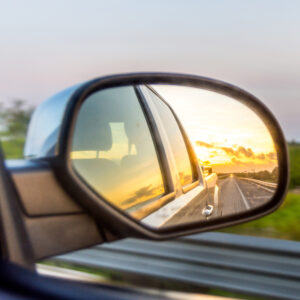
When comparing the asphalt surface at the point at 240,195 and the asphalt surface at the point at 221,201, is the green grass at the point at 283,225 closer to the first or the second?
the asphalt surface at the point at 240,195

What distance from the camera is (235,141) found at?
217 cm

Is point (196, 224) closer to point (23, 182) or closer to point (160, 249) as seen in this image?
point (23, 182)

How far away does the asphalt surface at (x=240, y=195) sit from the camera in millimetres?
1923

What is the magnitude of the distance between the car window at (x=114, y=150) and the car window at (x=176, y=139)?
0.21 m

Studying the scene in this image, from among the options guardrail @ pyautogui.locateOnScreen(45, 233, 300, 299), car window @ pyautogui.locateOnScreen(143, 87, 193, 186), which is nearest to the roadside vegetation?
guardrail @ pyautogui.locateOnScreen(45, 233, 300, 299)

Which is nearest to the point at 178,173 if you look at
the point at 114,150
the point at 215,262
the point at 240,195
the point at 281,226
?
the point at 240,195

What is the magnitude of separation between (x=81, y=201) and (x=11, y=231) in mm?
232

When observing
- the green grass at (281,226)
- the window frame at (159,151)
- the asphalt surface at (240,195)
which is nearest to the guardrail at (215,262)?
the green grass at (281,226)

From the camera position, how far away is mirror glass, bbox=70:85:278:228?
5.49 ft

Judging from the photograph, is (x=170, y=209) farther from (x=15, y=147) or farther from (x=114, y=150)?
(x=15, y=147)

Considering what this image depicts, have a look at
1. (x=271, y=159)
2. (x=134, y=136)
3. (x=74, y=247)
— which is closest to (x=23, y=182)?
(x=74, y=247)

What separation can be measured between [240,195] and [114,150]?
626 mm

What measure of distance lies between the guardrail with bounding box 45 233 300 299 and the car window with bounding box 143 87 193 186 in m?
1.88

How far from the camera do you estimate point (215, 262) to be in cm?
445
